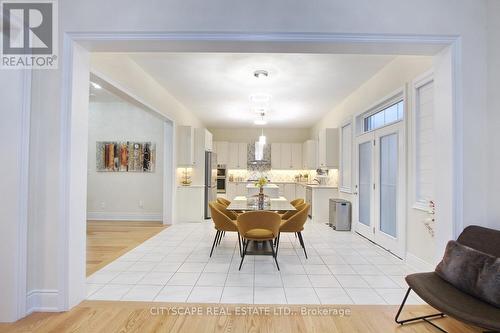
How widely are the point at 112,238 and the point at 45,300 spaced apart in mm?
2701

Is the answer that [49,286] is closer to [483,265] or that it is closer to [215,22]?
[215,22]

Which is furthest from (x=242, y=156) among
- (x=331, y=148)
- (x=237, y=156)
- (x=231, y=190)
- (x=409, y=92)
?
(x=409, y=92)

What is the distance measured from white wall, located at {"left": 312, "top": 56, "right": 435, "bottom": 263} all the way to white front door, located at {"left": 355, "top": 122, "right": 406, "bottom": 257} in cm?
18

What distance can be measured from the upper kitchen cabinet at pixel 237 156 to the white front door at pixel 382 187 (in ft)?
15.4

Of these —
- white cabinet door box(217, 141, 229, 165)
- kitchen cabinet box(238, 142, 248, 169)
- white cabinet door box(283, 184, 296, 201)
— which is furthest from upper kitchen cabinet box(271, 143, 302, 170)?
white cabinet door box(217, 141, 229, 165)

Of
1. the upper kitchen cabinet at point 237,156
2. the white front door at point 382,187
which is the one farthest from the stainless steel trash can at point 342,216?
the upper kitchen cabinet at point 237,156

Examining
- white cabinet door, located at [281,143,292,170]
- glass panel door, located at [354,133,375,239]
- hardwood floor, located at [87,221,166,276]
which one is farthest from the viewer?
white cabinet door, located at [281,143,292,170]

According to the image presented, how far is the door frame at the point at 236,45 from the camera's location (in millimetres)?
2357

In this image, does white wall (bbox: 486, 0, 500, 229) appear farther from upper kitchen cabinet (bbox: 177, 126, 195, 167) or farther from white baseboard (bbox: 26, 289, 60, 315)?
upper kitchen cabinet (bbox: 177, 126, 195, 167)

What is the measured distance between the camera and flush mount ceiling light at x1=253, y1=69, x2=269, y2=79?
4238 millimetres

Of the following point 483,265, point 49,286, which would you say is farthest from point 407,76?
point 49,286

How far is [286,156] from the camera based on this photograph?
369 inches

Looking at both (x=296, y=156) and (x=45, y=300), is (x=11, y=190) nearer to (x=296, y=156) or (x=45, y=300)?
(x=45, y=300)

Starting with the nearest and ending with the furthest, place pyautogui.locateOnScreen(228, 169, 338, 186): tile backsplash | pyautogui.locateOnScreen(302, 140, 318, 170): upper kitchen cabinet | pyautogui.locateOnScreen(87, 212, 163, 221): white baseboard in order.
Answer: pyautogui.locateOnScreen(87, 212, 163, 221): white baseboard < pyautogui.locateOnScreen(302, 140, 318, 170): upper kitchen cabinet < pyautogui.locateOnScreen(228, 169, 338, 186): tile backsplash
